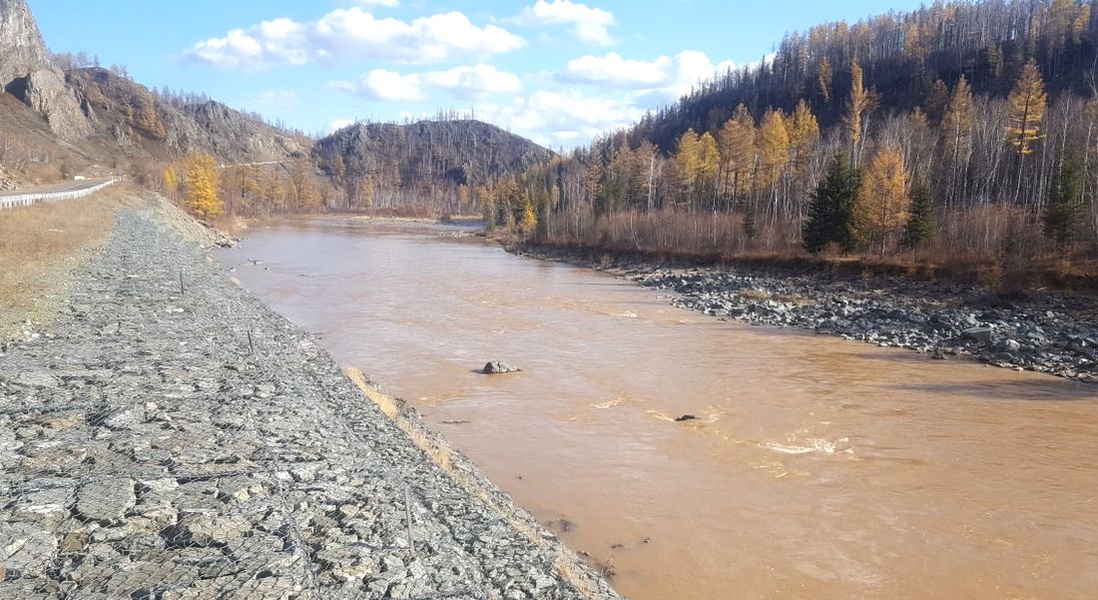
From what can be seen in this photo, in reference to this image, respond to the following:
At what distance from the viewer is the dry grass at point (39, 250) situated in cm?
1605

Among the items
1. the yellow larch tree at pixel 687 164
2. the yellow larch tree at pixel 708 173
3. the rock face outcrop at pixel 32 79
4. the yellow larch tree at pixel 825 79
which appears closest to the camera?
the yellow larch tree at pixel 708 173

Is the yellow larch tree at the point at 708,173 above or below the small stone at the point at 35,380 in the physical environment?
above

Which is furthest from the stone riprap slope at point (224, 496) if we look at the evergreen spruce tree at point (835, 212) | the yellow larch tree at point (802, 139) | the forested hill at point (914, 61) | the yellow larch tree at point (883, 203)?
the forested hill at point (914, 61)

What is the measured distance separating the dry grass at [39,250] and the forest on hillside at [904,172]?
3528 centimetres

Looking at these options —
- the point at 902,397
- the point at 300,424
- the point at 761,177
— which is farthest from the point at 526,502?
the point at 761,177

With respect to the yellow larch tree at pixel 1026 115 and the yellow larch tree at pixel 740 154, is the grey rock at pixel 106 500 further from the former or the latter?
the yellow larch tree at pixel 740 154

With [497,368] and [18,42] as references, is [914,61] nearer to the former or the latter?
[497,368]

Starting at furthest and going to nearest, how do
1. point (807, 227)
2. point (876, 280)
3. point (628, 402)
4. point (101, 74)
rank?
point (101, 74), point (807, 227), point (876, 280), point (628, 402)

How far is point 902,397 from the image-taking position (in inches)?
661

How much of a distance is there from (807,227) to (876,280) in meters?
6.52

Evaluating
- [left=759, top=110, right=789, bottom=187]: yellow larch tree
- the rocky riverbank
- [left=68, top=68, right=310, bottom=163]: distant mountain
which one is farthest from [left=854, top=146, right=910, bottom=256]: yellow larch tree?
[left=68, top=68, right=310, bottom=163]: distant mountain

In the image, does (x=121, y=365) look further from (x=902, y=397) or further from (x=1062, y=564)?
(x=902, y=397)

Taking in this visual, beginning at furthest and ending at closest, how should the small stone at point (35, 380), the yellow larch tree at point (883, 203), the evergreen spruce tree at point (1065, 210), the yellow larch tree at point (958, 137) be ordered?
the yellow larch tree at point (958, 137) < the yellow larch tree at point (883, 203) < the evergreen spruce tree at point (1065, 210) < the small stone at point (35, 380)

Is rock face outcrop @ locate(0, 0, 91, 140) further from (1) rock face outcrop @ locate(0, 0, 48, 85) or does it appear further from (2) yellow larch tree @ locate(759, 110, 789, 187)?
(2) yellow larch tree @ locate(759, 110, 789, 187)
